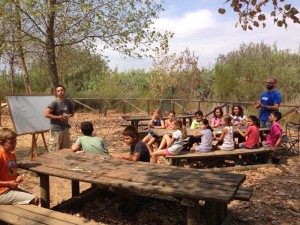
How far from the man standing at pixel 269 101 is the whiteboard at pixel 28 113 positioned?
4793 mm

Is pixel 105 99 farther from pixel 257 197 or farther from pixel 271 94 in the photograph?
pixel 257 197

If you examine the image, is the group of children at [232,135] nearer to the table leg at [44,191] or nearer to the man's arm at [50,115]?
the man's arm at [50,115]

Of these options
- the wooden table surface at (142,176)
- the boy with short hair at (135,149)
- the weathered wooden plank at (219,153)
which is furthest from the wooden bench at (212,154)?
the wooden table surface at (142,176)

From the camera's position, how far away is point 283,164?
23.2ft

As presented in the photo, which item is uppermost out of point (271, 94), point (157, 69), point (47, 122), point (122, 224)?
point (157, 69)

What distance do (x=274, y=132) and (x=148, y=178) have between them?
14.3 feet

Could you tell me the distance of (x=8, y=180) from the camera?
381 centimetres

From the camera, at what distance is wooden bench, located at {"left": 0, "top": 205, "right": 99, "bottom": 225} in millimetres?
3257

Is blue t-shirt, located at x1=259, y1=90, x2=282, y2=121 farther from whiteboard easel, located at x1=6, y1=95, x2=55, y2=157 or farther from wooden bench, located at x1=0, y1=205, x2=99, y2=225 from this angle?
wooden bench, located at x1=0, y1=205, x2=99, y2=225

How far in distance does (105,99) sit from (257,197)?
43.6 feet

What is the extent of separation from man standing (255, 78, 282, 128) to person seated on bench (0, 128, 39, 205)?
5.18 m

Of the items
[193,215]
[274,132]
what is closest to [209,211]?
[193,215]

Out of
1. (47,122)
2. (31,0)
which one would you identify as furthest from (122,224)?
(31,0)

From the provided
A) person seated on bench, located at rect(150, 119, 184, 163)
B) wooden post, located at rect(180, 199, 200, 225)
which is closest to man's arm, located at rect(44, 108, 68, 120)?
person seated on bench, located at rect(150, 119, 184, 163)
